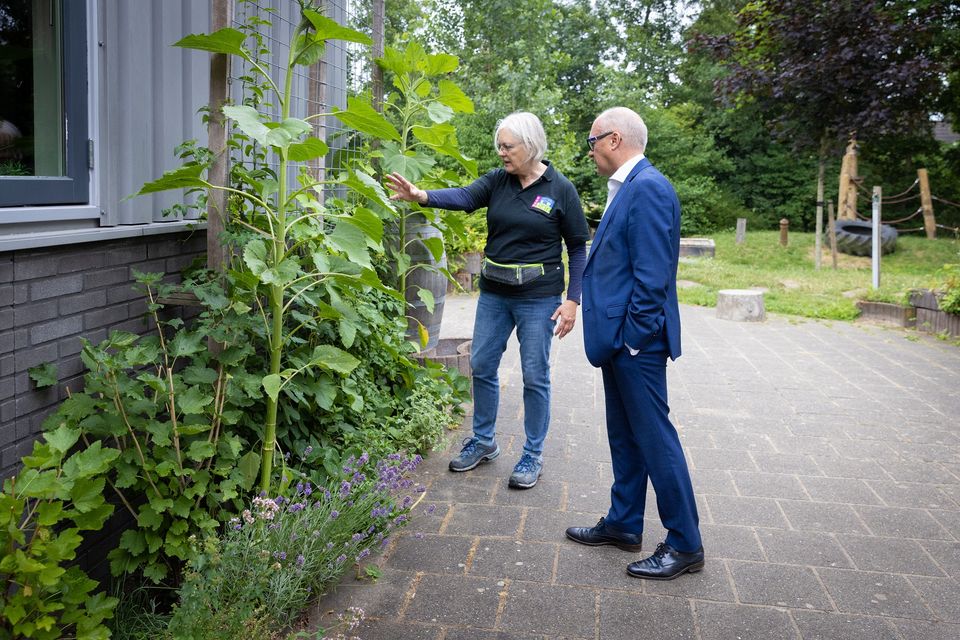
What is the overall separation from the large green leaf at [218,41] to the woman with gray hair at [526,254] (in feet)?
4.34

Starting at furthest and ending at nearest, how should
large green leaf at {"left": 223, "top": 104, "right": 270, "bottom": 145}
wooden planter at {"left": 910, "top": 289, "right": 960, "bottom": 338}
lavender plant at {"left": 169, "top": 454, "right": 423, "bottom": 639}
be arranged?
wooden planter at {"left": 910, "top": 289, "right": 960, "bottom": 338}, large green leaf at {"left": 223, "top": 104, "right": 270, "bottom": 145}, lavender plant at {"left": 169, "top": 454, "right": 423, "bottom": 639}

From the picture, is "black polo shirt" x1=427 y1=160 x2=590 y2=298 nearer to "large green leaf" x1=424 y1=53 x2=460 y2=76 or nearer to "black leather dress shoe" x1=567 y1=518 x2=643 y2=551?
"large green leaf" x1=424 y1=53 x2=460 y2=76

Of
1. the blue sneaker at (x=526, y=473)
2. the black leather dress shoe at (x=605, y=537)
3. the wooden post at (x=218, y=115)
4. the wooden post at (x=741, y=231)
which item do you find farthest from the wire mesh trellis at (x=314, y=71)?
the wooden post at (x=741, y=231)

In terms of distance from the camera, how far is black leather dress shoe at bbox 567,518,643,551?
3.61m

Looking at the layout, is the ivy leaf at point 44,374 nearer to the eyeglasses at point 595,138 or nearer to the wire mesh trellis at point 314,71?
the wire mesh trellis at point 314,71

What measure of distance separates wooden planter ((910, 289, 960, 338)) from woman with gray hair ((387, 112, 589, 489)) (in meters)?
6.80

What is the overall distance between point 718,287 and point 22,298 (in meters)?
11.6

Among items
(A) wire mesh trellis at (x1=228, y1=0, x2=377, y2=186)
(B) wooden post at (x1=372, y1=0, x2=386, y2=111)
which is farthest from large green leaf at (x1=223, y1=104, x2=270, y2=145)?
(B) wooden post at (x1=372, y1=0, x2=386, y2=111)

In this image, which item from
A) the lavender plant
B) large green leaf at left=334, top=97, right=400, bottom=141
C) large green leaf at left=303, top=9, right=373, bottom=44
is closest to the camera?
the lavender plant

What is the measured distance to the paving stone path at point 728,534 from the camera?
3010 mm

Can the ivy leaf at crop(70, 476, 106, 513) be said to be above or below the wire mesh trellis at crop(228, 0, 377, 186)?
below

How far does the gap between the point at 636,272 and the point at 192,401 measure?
5.55 ft

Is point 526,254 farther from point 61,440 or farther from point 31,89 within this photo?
point 61,440

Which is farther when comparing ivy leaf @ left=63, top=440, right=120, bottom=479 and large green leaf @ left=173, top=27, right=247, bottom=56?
large green leaf @ left=173, top=27, right=247, bottom=56
